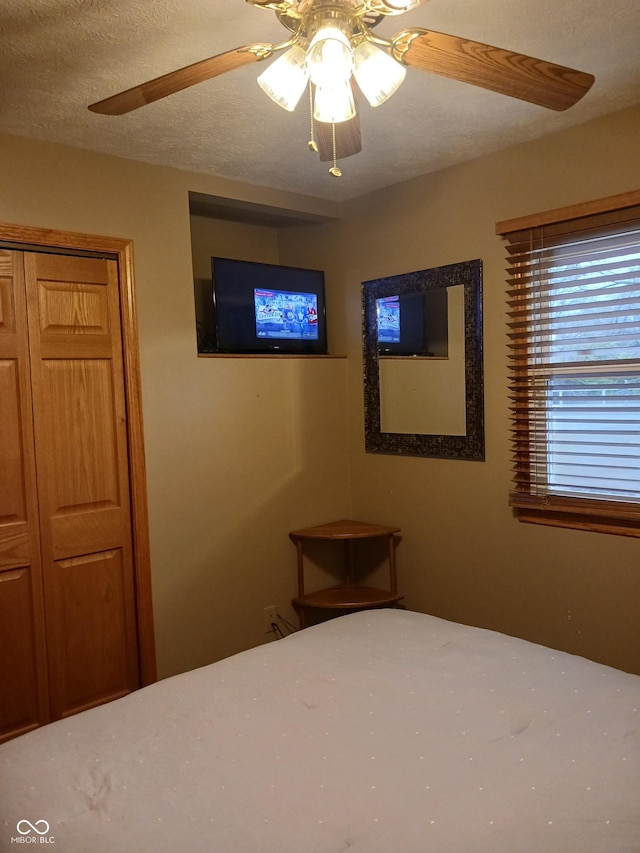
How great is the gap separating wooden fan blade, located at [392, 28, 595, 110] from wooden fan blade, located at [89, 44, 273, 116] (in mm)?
336

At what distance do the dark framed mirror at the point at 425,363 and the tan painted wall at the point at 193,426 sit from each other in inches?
13.4

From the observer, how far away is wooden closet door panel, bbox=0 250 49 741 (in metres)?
2.64

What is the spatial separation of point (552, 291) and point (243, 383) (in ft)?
5.09

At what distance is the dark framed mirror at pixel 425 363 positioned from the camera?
3236mm

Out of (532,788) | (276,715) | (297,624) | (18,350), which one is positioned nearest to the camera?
(532,788)

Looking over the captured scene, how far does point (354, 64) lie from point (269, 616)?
2.72m

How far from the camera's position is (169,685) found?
1888 mm

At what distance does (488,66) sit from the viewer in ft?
5.00

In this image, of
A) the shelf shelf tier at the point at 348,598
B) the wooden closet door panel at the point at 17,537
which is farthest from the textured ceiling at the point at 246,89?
the shelf shelf tier at the point at 348,598

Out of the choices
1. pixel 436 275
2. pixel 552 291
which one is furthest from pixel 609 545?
pixel 436 275

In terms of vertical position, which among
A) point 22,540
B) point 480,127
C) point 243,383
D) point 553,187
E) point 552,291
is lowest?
point 22,540

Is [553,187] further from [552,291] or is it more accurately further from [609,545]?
[609,545]

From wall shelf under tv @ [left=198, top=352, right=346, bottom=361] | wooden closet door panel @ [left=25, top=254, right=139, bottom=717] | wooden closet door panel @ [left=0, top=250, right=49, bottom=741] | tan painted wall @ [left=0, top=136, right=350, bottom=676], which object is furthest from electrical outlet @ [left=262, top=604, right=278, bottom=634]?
wall shelf under tv @ [left=198, top=352, right=346, bottom=361]

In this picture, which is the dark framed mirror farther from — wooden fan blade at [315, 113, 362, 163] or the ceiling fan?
the ceiling fan
